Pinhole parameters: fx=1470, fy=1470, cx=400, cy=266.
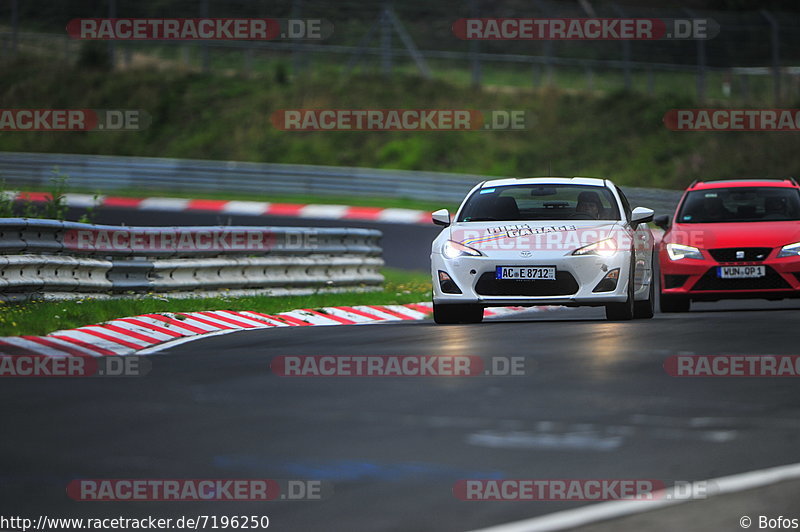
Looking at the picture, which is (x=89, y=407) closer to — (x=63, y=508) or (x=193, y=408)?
(x=193, y=408)

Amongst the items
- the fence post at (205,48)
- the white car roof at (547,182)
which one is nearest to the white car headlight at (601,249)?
the white car roof at (547,182)

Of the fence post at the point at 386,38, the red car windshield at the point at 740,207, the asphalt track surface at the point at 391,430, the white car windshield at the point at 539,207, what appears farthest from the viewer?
the fence post at the point at 386,38

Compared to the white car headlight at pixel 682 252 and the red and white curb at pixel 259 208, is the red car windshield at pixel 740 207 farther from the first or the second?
the red and white curb at pixel 259 208

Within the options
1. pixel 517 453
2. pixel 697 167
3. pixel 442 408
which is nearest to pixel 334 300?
pixel 442 408

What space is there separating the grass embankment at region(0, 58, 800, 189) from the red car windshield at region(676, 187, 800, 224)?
19.3 meters

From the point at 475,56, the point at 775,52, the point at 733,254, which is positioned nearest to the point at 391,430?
the point at 733,254

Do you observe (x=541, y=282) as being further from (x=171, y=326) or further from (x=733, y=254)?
(x=171, y=326)

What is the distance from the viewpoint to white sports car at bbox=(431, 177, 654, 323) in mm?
13312

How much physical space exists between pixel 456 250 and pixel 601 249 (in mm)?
1329

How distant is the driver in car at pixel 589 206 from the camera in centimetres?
1415

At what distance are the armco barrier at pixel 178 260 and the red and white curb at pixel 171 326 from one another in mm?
904

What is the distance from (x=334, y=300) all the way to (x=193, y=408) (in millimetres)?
8775

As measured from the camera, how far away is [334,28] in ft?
132

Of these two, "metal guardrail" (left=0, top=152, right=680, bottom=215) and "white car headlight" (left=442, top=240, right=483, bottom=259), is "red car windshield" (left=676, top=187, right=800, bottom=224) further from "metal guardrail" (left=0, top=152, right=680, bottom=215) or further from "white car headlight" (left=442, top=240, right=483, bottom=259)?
"metal guardrail" (left=0, top=152, right=680, bottom=215)
